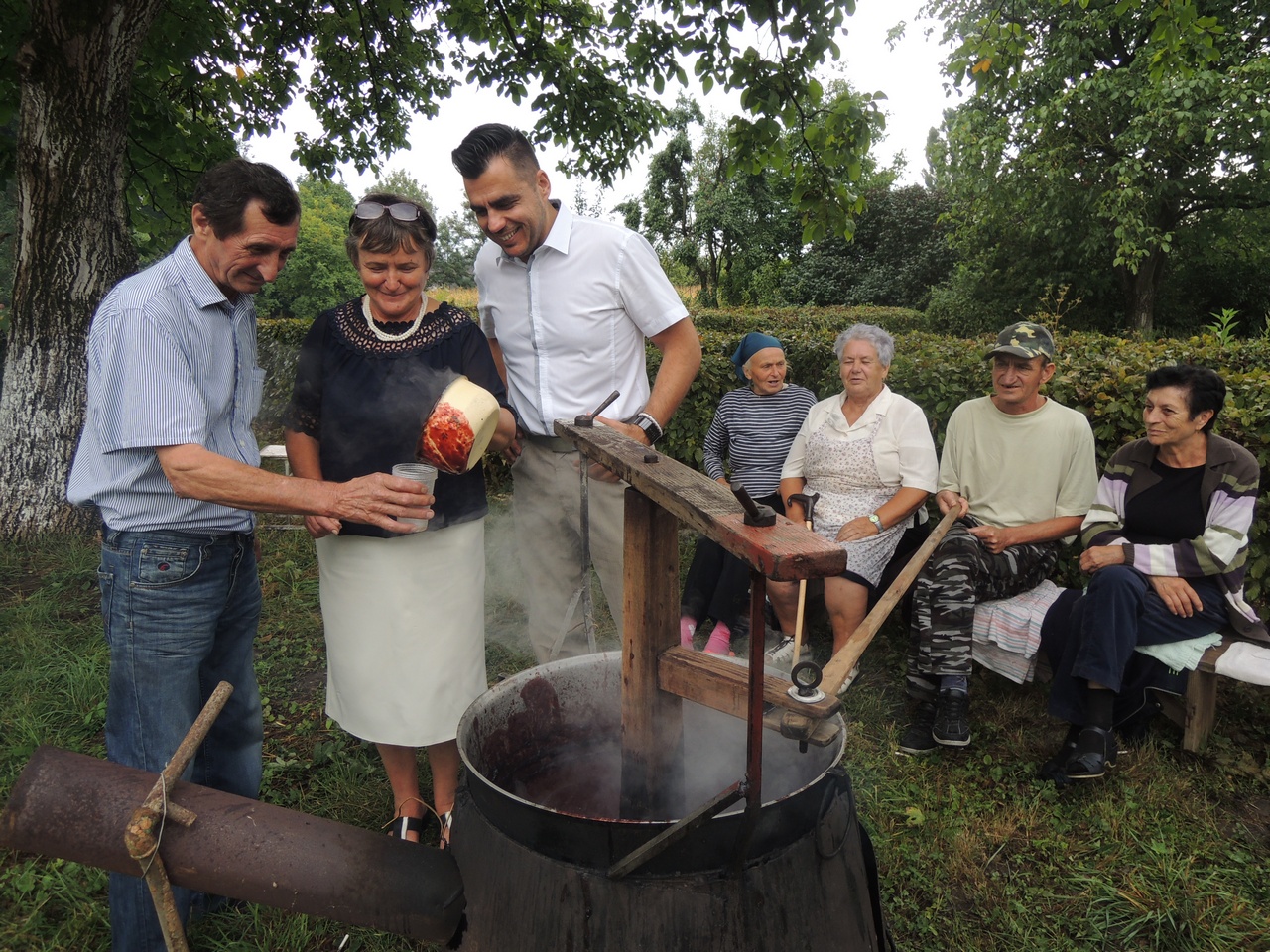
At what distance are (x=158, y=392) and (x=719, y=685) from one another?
146cm

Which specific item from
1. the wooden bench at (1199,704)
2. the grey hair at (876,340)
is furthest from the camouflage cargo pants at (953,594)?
the grey hair at (876,340)

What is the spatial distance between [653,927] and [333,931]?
1.62 meters

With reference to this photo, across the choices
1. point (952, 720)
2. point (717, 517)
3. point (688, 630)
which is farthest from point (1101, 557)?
point (717, 517)

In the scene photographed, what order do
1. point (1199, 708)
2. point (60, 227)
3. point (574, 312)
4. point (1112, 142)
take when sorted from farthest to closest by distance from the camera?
point (1112, 142), point (60, 227), point (1199, 708), point (574, 312)

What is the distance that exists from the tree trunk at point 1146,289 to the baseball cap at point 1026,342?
53.4 feet

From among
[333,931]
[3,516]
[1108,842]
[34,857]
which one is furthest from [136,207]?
[1108,842]

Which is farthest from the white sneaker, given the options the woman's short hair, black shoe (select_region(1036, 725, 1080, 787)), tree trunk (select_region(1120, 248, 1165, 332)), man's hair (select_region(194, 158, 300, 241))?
tree trunk (select_region(1120, 248, 1165, 332))

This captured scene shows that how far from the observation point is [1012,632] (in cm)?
362

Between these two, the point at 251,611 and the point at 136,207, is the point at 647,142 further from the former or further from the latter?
the point at 251,611

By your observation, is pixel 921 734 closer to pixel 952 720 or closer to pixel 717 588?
pixel 952 720

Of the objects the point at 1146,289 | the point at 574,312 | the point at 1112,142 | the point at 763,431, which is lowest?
the point at 763,431

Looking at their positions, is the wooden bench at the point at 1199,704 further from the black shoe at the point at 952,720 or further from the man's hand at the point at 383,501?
→ the man's hand at the point at 383,501

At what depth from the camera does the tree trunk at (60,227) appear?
533 cm

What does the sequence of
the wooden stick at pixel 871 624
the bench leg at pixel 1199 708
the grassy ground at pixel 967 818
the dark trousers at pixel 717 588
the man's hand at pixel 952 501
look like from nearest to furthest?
1. the wooden stick at pixel 871 624
2. the grassy ground at pixel 967 818
3. the bench leg at pixel 1199 708
4. the man's hand at pixel 952 501
5. the dark trousers at pixel 717 588
